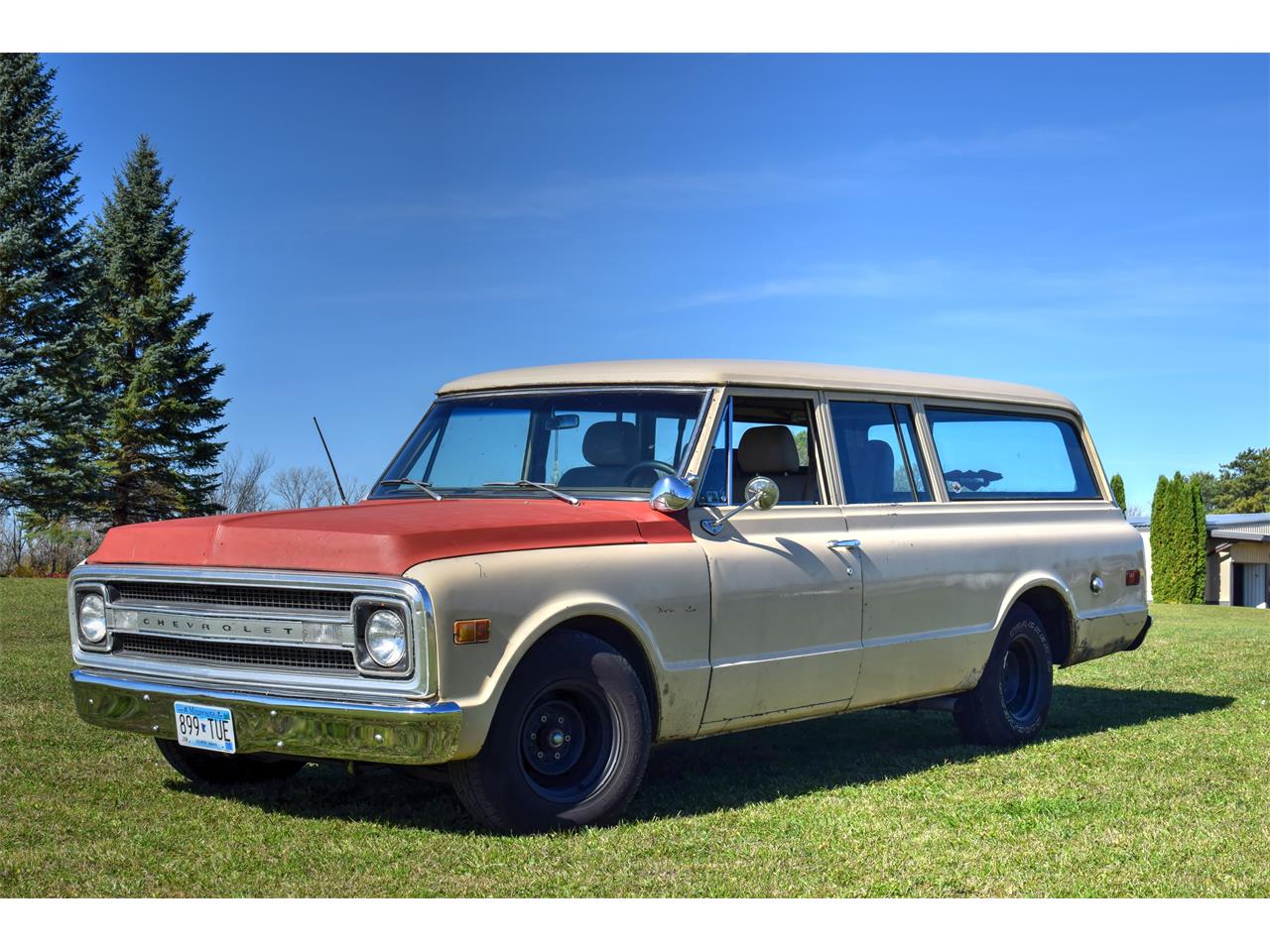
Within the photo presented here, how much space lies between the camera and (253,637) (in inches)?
238

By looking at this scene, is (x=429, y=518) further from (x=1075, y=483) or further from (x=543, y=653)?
(x=1075, y=483)

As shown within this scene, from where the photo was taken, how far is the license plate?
606 centimetres

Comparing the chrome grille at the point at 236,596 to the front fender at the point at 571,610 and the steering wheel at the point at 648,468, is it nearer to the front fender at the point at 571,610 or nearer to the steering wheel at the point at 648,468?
the front fender at the point at 571,610

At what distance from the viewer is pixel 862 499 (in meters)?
7.86

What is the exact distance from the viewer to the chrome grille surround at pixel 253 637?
222 inches

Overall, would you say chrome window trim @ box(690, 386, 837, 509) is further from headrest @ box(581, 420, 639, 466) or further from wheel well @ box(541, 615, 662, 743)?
wheel well @ box(541, 615, 662, 743)

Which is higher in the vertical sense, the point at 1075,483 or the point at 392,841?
the point at 1075,483

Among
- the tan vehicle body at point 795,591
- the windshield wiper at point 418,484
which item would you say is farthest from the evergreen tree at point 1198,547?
the windshield wiper at point 418,484

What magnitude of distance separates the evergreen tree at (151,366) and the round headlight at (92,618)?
3613 centimetres

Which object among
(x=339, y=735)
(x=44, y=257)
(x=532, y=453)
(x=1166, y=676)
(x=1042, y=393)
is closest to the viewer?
(x=339, y=735)

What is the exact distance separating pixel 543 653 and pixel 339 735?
2.96ft

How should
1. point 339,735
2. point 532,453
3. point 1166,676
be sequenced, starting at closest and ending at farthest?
1. point 339,735
2. point 532,453
3. point 1166,676

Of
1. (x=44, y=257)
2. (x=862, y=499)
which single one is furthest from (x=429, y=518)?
(x=44, y=257)

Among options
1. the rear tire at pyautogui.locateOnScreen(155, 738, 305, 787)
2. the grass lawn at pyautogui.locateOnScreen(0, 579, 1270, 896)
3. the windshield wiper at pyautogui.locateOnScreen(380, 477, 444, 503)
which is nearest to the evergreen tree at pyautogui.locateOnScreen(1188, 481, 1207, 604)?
the grass lawn at pyautogui.locateOnScreen(0, 579, 1270, 896)
